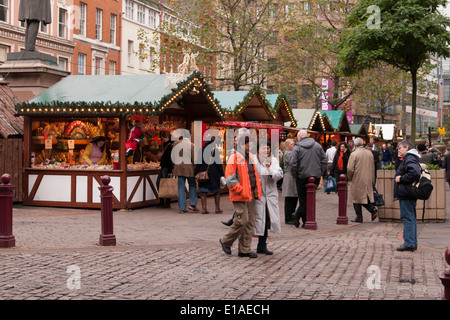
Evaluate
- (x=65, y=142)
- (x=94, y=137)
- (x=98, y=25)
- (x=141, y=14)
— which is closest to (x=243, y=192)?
(x=94, y=137)

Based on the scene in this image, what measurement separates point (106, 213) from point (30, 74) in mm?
9383

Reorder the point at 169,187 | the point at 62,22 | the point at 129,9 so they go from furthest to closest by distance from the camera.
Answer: the point at 129,9, the point at 62,22, the point at 169,187

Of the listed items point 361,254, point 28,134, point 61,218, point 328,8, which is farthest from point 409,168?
point 328,8

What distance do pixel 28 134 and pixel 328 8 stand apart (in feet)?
98.4

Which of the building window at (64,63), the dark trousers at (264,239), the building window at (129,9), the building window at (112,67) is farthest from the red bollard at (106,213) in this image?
the building window at (129,9)

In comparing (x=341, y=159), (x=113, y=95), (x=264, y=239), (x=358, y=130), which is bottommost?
(x=264, y=239)

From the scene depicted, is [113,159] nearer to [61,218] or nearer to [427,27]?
[61,218]

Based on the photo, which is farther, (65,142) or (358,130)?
(358,130)

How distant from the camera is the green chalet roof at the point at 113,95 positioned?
49.0 feet

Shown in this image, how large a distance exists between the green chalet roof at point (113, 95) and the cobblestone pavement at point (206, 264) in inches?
116

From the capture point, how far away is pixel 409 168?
9.64 m

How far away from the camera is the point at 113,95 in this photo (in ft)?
51.1

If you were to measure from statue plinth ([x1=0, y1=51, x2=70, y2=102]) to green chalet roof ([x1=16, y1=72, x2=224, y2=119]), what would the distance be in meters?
0.81

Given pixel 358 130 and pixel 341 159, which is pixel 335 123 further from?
pixel 341 159
